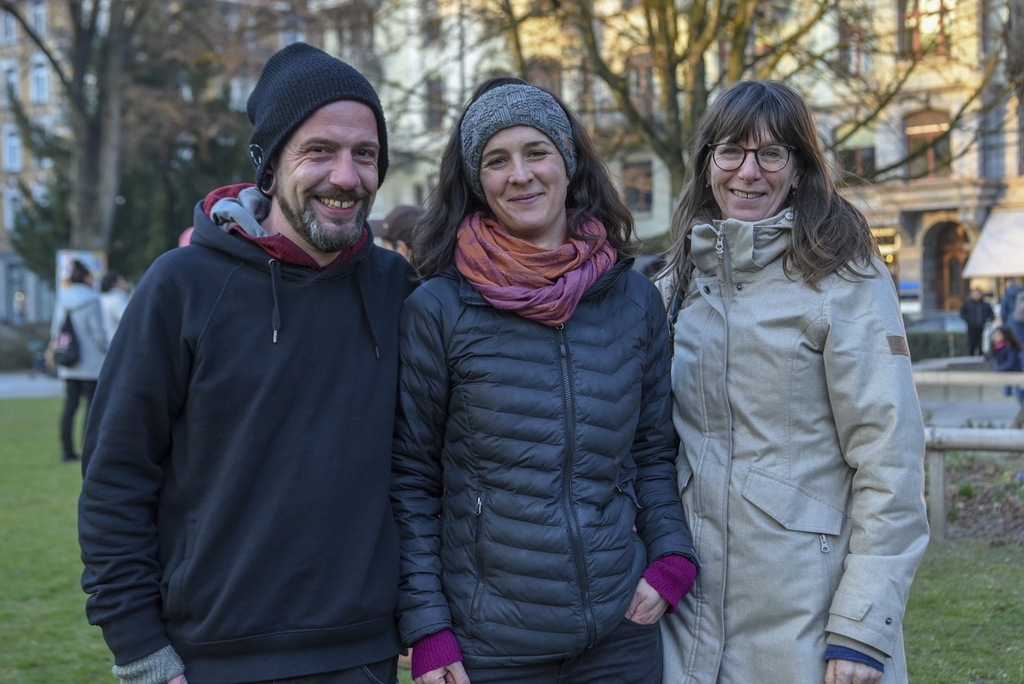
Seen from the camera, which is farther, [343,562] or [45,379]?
[45,379]

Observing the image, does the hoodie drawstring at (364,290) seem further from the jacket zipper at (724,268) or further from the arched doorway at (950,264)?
the arched doorway at (950,264)

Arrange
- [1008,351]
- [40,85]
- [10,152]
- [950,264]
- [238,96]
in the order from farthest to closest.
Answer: [10,152] < [40,85] < [238,96] < [950,264] < [1008,351]

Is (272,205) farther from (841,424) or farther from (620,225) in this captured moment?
(841,424)

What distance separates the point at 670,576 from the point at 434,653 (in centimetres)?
64

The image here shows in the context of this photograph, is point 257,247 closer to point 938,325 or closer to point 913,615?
point 913,615

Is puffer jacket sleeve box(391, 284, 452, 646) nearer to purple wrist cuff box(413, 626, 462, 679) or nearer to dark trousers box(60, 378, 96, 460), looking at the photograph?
purple wrist cuff box(413, 626, 462, 679)

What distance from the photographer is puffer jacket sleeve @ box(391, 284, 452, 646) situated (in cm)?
255

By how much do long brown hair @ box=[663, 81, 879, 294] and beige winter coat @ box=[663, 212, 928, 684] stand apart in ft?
0.17

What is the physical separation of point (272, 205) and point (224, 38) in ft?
57.1

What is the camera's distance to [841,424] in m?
2.59

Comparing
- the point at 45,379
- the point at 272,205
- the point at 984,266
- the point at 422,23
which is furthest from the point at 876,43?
the point at 45,379

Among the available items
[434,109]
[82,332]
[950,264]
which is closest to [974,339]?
[950,264]

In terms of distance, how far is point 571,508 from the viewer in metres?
2.51

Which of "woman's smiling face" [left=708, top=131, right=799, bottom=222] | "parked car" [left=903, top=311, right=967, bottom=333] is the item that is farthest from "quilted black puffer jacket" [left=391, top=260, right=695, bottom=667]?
"parked car" [left=903, top=311, right=967, bottom=333]
